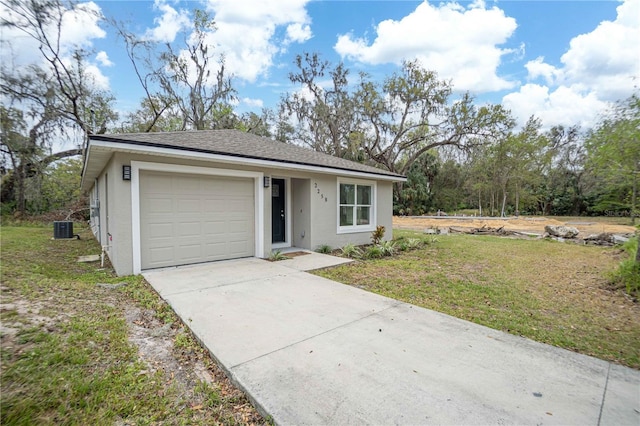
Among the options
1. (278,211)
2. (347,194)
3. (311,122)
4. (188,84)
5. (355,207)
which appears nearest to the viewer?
(278,211)

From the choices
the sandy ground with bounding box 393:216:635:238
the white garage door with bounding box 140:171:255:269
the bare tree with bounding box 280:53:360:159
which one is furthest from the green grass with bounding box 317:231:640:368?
the bare tree with bounding box 280:53:360:159

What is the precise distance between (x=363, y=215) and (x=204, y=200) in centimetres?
560

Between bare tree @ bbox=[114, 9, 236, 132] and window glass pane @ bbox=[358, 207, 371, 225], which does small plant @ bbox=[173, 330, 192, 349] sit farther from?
bare tree @ bbox=[114, 9, 236, 132]

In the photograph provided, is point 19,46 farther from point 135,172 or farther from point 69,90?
point 135,172

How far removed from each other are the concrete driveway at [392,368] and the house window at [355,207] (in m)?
5.44

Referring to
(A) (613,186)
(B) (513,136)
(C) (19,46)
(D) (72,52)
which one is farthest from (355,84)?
(A) (613,186)

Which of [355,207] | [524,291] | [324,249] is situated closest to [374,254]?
[324,249]

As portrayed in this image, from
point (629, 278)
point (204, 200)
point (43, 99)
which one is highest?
Result: point (43, 99)

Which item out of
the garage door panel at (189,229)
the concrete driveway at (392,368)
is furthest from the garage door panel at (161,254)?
the concrete driveway at (392,368)

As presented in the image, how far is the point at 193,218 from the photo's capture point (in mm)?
6609

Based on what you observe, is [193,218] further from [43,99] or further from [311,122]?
[311,122]

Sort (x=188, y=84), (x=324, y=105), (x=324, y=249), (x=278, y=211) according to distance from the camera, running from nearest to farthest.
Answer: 1. (x=324, y=249)
2. (x=278, y=211)
3. (x=188, y=84)
4. (x=324, y=105)

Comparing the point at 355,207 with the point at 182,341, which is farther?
the point at 355,207

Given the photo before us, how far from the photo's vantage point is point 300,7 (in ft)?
38.9
